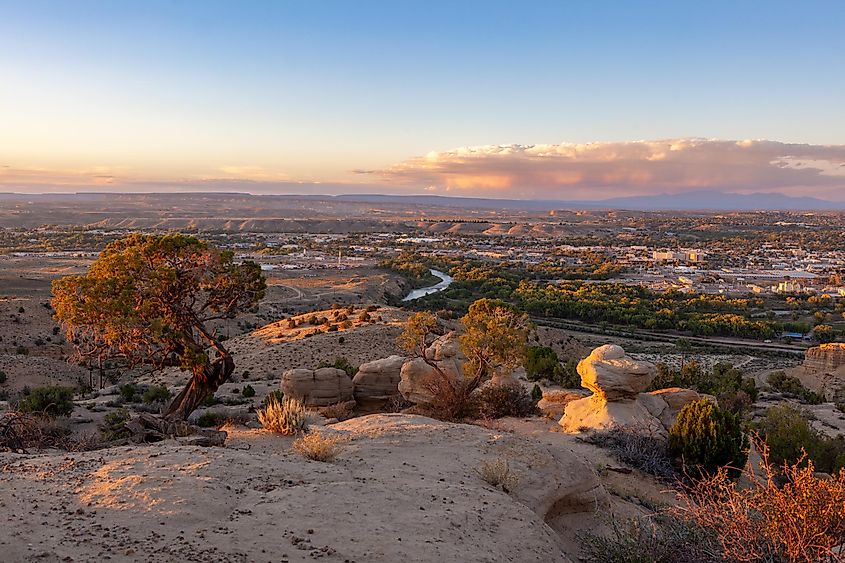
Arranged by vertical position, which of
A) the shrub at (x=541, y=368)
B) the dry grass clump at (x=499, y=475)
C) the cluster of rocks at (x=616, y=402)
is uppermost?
the dry grass clump at (x=499, y=475)

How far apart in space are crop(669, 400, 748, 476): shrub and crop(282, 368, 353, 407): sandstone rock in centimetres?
911

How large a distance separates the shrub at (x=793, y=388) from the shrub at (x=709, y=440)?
1633cm

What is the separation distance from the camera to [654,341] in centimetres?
4953

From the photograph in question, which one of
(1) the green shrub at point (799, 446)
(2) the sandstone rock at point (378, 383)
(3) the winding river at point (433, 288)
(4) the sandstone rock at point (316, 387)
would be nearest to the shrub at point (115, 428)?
(4) the sandstone rock at point (316, 387)

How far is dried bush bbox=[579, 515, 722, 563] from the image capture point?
680 cm

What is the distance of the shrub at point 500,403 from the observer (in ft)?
57.5

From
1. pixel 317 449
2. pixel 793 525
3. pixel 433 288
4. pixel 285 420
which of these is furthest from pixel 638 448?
pixel 433 288

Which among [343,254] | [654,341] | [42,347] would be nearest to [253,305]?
[42,347]

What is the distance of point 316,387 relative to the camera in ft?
59.8

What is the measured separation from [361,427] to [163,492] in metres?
5.06

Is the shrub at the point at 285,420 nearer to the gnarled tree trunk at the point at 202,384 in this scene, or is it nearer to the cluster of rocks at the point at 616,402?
the gnarled tree trunk at the point at 202,384

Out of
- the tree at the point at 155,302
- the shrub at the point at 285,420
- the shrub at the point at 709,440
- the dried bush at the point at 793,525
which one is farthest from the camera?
the tree at the point at 155,302

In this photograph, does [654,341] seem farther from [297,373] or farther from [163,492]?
[163,492]

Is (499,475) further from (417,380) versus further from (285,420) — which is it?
(417,380)
